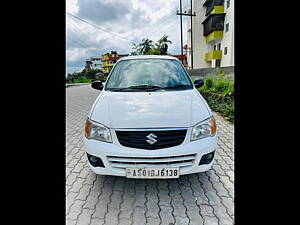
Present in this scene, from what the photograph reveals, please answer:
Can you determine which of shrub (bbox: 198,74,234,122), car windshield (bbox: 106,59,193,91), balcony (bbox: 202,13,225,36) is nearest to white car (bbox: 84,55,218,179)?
car windshield (bbox: 106,59,193,91)

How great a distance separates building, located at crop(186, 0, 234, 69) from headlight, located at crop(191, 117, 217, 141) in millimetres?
14963

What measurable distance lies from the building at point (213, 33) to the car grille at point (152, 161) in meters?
15.3

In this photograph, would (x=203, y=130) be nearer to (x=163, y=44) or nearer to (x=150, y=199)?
(x=150, y=199)

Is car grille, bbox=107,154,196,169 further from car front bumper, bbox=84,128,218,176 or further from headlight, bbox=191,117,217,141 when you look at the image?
headlight, bbox=191,117,217,141

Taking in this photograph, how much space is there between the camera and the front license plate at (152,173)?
1.93 m

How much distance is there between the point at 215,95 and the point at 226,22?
15.4m

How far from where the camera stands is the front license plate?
1927 millimetres

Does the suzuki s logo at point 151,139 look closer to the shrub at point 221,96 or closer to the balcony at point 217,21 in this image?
the shrub at point 221,96

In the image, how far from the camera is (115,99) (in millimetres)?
2479

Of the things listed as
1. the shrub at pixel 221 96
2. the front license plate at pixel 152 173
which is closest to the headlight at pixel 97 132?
the front license plate at pixel 152 173

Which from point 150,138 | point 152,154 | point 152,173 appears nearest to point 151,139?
point 150,138

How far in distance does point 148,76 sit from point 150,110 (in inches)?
40.7
